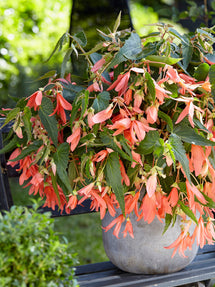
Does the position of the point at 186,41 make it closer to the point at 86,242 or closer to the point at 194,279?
the point at 194,279

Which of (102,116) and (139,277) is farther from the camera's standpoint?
(139,277)

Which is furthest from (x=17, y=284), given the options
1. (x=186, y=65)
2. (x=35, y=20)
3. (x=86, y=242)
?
(x=35, y=20)

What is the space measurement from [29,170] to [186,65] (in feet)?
1.19

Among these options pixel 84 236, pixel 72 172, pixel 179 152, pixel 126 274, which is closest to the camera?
pixel 179 152

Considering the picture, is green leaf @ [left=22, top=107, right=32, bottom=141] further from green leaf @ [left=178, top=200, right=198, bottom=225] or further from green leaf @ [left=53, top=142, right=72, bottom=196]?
green leaf @ [left=178, top=200, right=198, bottom=225]

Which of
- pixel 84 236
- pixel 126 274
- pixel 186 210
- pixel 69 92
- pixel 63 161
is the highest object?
pixel 69 92

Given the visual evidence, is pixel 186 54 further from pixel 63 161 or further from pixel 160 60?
pixel 63 161

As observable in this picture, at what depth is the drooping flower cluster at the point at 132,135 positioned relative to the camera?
0.60m

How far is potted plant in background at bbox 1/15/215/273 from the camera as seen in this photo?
0.60 meters

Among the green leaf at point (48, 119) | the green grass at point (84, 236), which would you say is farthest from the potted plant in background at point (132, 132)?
the green grass at point (84, 236)

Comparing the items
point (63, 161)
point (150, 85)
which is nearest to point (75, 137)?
point (63, 161)

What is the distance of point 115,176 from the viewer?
0.61 metres

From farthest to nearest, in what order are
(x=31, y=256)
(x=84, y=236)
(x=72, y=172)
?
(x=84, y=236)
(x=72, y=172)
(x=31, y=256)

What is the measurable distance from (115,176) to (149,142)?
3.1 inches
